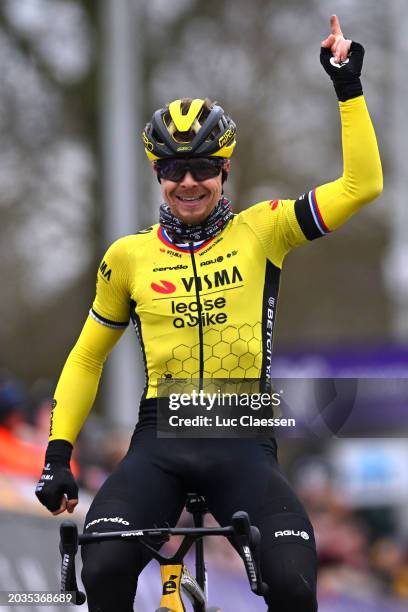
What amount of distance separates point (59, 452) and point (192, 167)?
132 centimetres

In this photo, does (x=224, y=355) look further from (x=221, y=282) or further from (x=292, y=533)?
(x=292, y=533)

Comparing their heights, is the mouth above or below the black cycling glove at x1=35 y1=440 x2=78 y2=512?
above

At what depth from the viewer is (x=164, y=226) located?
19.4ft

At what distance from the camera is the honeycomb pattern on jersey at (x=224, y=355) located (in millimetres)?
5672

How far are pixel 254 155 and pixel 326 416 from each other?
17.7 m

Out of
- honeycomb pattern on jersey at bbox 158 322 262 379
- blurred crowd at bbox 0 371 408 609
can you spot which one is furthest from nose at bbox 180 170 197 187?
blurred crowd at bbox 0 371 408 609

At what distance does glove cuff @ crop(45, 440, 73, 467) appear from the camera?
5.80m

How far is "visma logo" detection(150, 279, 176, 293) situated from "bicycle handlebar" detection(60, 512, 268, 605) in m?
1.04

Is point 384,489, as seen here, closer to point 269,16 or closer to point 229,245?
point 229,245

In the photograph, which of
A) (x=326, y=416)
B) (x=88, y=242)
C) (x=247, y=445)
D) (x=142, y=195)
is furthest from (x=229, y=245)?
(x=88, y=242)

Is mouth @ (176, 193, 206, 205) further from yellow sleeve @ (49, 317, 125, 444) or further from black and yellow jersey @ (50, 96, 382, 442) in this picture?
yellow sleeve @ (49, 317, 125, 444)

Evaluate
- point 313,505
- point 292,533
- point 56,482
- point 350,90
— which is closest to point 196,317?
point 56,482

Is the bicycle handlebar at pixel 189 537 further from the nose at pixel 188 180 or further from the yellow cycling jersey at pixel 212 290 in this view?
the nose at pixel 188 180

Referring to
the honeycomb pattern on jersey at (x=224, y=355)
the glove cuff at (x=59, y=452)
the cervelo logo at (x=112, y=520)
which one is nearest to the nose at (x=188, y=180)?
the honeycomb pattern on jersey at (x=224, y=355)
